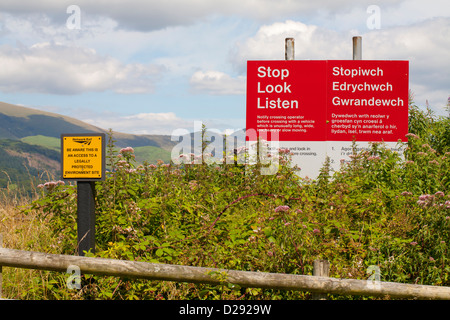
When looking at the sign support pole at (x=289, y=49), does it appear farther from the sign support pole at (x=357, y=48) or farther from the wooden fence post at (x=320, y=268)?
the wooden fence post at (x=320, y=268)

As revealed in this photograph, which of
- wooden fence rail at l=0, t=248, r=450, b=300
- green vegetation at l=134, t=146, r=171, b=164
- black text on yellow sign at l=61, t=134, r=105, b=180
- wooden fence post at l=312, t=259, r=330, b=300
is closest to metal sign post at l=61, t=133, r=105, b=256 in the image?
black text on yellow sign at l=61, t=134, r=105, b=180

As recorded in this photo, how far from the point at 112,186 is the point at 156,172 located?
74.9 inches

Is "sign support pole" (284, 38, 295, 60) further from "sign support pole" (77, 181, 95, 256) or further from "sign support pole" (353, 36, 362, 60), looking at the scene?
"sign support pole" (77, 181, 95, 256)

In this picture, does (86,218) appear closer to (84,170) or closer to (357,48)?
(84,170)

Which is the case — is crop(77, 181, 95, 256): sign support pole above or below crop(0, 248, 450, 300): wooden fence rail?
above

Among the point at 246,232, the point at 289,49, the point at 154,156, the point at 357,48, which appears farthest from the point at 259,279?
the point at 154,156

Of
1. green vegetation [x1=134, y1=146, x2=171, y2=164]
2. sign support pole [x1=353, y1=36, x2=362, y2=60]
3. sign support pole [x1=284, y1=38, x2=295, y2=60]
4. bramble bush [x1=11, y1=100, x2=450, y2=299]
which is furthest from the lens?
sign support pole [x1=353, y1=36, x2=362, y2=60]

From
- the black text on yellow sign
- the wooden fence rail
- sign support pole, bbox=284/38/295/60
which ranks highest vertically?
sign support pole, bbox=284/38/295/60

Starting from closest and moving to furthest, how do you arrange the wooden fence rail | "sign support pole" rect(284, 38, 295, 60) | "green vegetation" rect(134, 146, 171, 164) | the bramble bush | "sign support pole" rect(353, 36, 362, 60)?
the wooden fence rail
the bramble bush
"green vegetation" rect(134, 146, 171, 164)
"sign support pole" rect(284, 38, 295, 60)
"sign support pole" rect(353, 36, 362, 60)

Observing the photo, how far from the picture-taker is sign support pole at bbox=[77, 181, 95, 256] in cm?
596

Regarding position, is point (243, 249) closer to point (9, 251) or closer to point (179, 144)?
point (9, 251)

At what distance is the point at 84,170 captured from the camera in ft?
19.7

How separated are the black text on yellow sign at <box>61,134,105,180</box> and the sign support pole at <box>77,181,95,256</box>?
146 mm

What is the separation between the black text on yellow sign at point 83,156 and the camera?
597 centimetres
